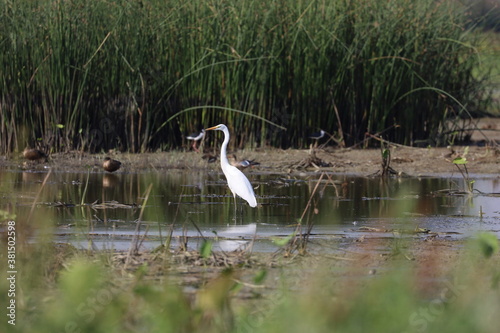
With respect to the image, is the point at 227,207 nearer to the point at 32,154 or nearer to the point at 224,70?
the point at 32,154

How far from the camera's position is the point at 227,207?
8445mm

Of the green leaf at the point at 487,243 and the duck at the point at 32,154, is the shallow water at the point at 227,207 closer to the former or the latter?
the duck at the point at 32,154

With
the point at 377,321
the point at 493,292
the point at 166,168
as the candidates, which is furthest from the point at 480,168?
the point at 377,321

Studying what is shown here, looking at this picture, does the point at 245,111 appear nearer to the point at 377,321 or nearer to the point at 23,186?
the point at 23,186

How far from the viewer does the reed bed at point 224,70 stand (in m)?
11.5

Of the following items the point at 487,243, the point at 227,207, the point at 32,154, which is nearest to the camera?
the point at 487,243

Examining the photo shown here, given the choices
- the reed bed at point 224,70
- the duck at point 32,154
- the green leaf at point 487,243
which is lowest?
the green leaf at point 487,243

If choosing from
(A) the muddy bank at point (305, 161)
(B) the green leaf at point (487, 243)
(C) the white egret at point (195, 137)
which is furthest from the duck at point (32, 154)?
(B) the green leaf at point (487, 243)

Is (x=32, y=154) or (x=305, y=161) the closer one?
(x=32, y=154)

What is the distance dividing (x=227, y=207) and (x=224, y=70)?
4100 mm

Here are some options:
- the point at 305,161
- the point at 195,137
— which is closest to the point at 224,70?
the point at 195,137

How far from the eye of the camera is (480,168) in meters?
11.5

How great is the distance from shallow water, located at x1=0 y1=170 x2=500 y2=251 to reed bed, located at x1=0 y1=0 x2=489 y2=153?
1385 millimetres

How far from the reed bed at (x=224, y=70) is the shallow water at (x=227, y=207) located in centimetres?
139
